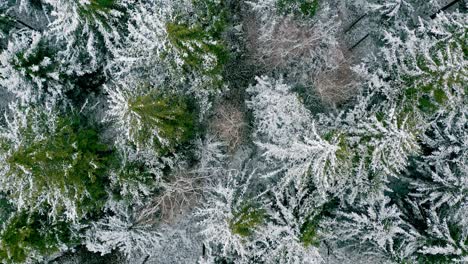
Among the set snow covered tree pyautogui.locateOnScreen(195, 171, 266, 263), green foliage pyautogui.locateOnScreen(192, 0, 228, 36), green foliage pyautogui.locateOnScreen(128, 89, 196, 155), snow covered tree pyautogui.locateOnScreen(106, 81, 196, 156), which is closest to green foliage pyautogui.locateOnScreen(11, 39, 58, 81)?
snow covered tree pyautogui.locateOnScreen(106, 81, 196, 156)

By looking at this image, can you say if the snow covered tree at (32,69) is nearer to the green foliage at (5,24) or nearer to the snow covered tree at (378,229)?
the green foliage at (5,24)

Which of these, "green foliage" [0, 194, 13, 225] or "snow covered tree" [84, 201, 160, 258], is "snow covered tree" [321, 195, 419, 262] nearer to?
"snow covered tree" [84, 201, 160, 258]

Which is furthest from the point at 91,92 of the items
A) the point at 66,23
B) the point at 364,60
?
the point at 364,60

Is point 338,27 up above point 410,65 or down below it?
above

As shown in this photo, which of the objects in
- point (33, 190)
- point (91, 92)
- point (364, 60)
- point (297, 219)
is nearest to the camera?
point (33, 190)

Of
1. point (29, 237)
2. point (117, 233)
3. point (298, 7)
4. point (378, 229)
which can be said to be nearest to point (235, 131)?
point (298, 7)

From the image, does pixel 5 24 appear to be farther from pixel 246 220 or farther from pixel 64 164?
pixel 246 220

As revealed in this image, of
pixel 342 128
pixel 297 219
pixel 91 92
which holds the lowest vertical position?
pixel 297 219

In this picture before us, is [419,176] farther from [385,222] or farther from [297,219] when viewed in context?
[297,219]
